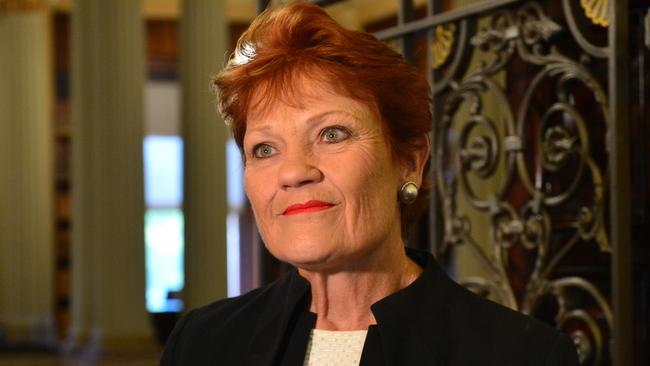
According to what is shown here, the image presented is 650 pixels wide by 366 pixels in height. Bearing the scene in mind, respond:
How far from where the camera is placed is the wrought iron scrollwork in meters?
2.68

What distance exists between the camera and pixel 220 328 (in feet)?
6.12

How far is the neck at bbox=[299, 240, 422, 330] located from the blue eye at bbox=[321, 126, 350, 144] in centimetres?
20

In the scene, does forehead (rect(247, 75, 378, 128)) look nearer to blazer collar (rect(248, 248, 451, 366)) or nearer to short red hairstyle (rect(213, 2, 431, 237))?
short red hairstyle (rect(213, 2, 431, 237))

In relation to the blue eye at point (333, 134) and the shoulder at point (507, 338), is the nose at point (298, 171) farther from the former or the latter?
the shoulder at point (507, 338)

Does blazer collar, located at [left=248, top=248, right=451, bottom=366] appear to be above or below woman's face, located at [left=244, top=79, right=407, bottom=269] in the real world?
below

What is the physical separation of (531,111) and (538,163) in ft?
0.49

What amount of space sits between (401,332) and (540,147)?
1.24m

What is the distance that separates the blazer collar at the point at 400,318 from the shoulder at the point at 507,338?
0.11ft

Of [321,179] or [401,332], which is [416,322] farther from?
[321,179]

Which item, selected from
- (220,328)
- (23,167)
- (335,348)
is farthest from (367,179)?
(23,167)

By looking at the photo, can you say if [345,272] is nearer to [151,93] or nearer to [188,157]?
[188,157]

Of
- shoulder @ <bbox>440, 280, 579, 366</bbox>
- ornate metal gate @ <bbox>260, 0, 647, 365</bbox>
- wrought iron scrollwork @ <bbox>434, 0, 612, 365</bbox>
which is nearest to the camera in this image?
shoulder @ <bbox>440, 280, 579, 366</bbox>

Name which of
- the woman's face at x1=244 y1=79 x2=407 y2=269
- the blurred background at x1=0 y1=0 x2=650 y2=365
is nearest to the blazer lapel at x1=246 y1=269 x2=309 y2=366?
the woman's face at x1=244 y1=79 x2=407 y2=269

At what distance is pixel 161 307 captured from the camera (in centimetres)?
1666
